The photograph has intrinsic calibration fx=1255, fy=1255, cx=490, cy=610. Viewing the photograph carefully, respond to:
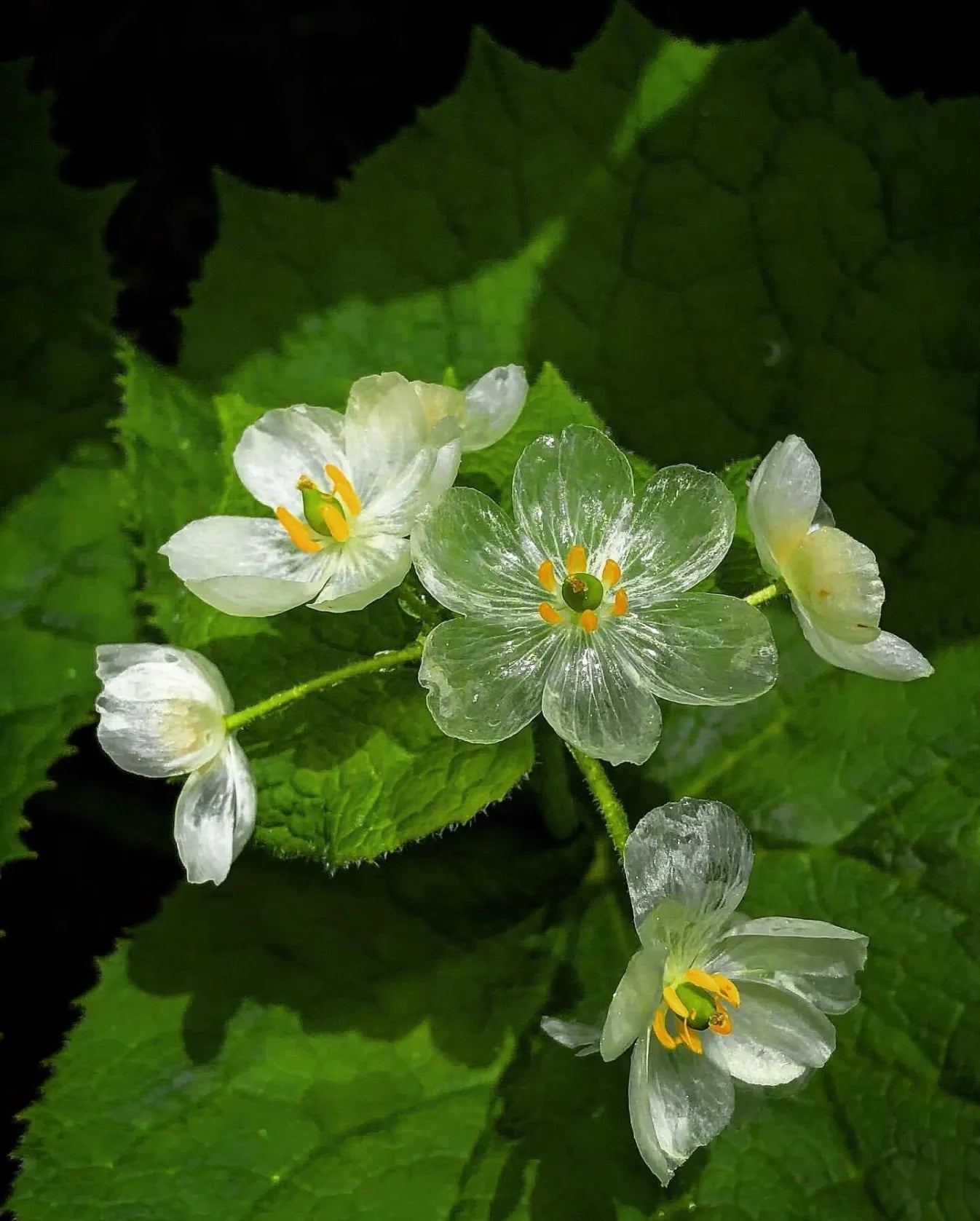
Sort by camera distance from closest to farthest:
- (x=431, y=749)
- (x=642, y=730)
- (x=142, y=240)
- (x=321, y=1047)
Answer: (x=642, y=730), (x=431, y=749), (x=321, y=1047), (x=142, y=240)

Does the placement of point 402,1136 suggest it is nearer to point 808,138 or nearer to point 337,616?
point 337,616

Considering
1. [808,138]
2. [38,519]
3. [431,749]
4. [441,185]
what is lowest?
[38,519]

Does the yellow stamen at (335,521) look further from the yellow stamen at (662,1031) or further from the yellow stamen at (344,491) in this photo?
the yellow stamen at (662,1031)

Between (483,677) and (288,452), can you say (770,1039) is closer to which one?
(483,677)

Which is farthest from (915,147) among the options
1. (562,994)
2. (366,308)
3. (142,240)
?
(142,240)

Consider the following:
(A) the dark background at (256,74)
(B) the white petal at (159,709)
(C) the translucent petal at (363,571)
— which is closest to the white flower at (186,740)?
(B) the white petal at (159,709)

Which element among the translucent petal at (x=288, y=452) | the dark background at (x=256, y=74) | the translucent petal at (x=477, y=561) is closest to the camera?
the translucent petal at (x=477, y=561)
